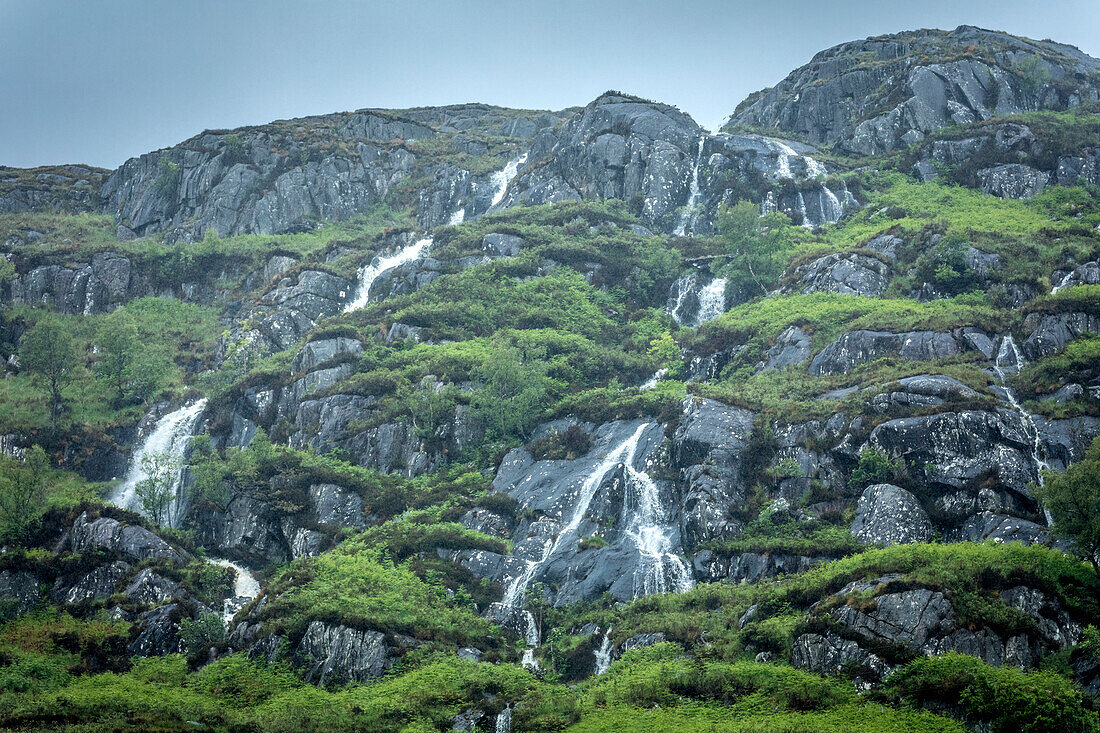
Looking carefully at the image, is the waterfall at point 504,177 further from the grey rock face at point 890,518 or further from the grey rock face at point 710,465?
the grey rock face at point 890,518

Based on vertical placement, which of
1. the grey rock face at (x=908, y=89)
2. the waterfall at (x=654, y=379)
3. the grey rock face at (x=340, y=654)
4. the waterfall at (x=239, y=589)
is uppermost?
the grey rock face at (x=908, y=89)

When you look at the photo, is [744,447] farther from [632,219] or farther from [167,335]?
[167,335]

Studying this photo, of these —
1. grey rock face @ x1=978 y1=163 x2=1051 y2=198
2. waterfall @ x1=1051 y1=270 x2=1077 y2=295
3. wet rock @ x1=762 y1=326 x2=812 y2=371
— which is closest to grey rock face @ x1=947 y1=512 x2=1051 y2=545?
wet rock @ x1=762 y1=326 x2=812 y2=371

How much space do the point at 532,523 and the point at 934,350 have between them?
2868 centimetres

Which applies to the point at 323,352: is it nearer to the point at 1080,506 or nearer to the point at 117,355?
the point at 117,355

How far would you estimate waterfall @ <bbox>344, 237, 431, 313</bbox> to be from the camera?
302 ft

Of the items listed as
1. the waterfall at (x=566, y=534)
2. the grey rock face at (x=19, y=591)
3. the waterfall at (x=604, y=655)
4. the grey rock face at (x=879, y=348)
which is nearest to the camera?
the waterfall at (x=604, y=655)

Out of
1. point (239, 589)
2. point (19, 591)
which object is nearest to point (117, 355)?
point (19, 591)

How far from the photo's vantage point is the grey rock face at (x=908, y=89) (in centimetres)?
10112

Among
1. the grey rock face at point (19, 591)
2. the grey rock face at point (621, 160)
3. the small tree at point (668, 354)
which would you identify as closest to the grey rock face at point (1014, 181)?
the grey rock face at point (621, 160)

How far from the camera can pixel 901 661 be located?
31.7 m

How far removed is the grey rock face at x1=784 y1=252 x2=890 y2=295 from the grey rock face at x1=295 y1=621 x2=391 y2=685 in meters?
47.8

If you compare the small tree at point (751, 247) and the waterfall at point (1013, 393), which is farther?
the small tree at point (751, 247)

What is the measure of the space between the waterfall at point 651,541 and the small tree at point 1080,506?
1882 cm
